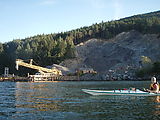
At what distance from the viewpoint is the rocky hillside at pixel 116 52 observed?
13200 cm

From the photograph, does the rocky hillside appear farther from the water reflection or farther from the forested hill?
the water reflection

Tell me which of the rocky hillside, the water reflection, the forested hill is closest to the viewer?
the water reflection

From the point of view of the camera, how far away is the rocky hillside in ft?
433

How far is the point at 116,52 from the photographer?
477 ft

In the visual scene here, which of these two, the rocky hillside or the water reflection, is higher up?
the rocky hillside

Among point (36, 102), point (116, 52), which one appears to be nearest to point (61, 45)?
point (116, 52)

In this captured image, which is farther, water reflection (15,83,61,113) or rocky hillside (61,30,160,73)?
rocky hillside (61,30,160,73)

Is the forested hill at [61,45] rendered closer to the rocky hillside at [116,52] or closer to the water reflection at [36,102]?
the rocky hillside at [116,52]

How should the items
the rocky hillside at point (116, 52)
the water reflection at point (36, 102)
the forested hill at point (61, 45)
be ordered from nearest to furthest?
the water reflection at point (36, 102)
the rocky hillside at point (116, 52)
the forested hill at point (61, 45)

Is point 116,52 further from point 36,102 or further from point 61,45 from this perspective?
point 36,102

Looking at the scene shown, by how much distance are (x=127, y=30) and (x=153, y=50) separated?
28.4 metres

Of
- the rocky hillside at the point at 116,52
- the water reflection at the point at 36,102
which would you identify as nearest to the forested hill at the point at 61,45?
the rocky hillside at the point at 116,52

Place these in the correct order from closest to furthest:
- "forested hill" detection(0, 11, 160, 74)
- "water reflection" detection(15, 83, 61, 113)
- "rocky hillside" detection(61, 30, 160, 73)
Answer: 1. "water reflection" detection(15, 83, 61, 113)
2. "rocky hillside" detection(61, 30, 160, 73)
3. "forested hill" detection(0, 11, 160, 74)

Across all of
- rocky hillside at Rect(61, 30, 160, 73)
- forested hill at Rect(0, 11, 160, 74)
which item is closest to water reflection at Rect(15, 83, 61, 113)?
rocky hillside at Rect(61, 30, 160, 73)
